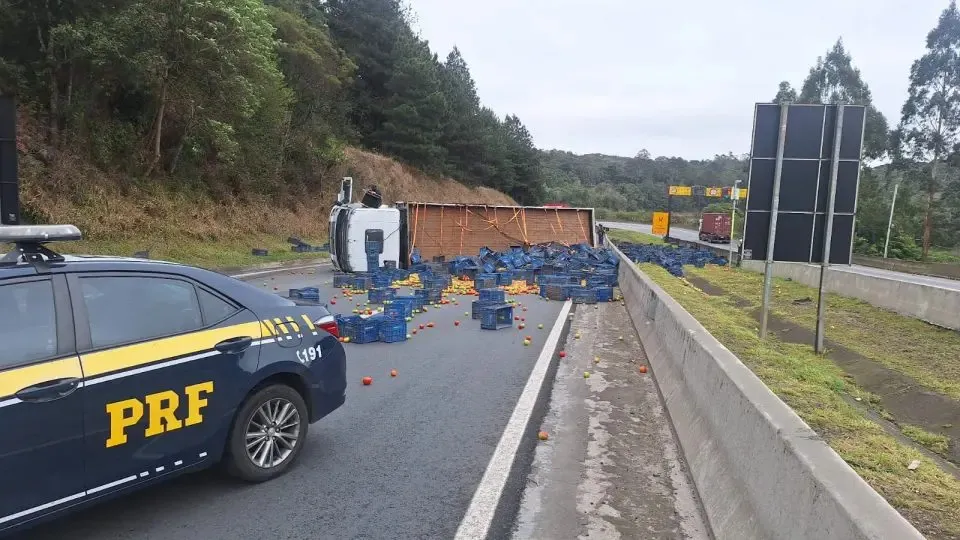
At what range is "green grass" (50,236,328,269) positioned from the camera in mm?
18922

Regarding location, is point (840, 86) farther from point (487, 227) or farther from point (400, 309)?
point (400, 309)

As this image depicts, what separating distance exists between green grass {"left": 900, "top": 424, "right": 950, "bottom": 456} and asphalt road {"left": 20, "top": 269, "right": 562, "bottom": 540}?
3.97 meters

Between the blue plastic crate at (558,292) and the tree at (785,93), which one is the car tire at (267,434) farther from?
the tree at (785,93)

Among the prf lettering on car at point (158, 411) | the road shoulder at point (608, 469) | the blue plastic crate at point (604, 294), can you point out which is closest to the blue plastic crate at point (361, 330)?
the road shoulder at point (608, 469)

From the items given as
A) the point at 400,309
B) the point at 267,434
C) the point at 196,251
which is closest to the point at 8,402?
the point at 267,434

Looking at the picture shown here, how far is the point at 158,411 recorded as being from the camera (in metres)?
3.76

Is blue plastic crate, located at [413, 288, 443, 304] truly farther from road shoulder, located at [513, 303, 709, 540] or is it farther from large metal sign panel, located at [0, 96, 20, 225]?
large metal sign panel, located at [0, 96, 20, 225]

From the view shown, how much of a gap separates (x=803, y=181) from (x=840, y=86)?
50.3 m

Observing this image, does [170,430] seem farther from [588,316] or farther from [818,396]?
[588,316]

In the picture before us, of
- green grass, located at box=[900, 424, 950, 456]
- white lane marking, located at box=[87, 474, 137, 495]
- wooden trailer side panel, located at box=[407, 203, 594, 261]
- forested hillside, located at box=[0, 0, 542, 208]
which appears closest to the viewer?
white lane marking, located at box=[87, 474, 137, 495]

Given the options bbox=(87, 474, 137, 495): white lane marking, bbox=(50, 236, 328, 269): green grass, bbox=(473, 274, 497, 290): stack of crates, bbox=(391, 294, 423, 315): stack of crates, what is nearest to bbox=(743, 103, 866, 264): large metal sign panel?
bbox=(391, 294, 423, 315): stack of crates

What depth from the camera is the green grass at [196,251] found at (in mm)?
18922

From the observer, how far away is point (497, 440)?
17.9ft

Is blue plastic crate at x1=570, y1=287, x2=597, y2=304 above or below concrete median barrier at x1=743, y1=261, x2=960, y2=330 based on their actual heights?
below
